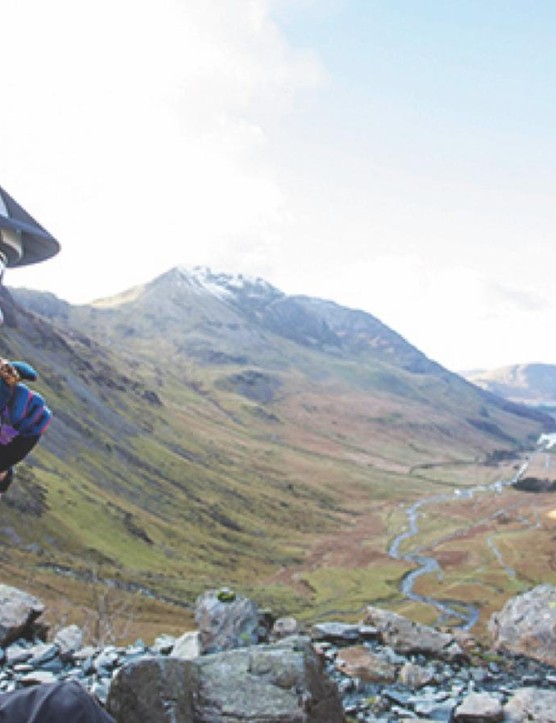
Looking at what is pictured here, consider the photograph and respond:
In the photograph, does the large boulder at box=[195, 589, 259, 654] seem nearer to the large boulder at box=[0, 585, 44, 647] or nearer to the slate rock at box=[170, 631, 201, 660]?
the slate rock at box=[170, 631, 201, 660]

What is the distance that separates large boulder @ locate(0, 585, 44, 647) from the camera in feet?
52.2

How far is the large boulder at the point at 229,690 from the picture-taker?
9984 mm

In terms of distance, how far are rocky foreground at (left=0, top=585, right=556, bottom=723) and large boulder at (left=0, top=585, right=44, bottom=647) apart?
0.12ft

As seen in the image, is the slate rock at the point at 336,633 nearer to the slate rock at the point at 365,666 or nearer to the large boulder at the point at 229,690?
the slate rock at the point at 365,666

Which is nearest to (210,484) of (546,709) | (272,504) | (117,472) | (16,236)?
(272,504)

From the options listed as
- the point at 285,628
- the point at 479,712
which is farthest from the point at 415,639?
the point at 479,712

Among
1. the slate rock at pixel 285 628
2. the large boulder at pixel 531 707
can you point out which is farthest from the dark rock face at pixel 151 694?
the slate rock at pixel 285 628

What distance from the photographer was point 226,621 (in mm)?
20578

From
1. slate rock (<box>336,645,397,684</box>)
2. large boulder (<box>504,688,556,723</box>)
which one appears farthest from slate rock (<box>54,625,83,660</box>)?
large boulder (<box>504,688,556,723</box>)

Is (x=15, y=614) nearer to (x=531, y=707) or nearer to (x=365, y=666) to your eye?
(x=365, y=666)

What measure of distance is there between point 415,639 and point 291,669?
998 centimetres

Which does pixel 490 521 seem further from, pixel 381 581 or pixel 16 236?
pixel 16 236

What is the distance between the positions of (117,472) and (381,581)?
200 ft

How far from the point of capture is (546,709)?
13891mm
